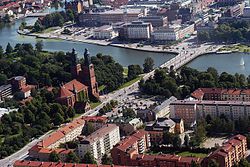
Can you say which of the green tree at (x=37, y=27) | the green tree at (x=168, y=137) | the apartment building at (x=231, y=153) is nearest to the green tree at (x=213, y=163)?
the apartment building at (x=231, y=153)

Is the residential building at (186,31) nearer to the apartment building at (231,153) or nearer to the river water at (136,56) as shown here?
the river water at (136,56)

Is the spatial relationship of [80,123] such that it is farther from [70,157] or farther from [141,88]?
[141,88]

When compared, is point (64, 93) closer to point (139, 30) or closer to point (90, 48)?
point (90, 48)

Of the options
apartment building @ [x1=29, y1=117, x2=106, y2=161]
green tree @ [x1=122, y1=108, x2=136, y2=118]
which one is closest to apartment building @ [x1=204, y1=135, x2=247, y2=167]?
apartment building @ [x1=29, y1=117, x2=106, y2=161]

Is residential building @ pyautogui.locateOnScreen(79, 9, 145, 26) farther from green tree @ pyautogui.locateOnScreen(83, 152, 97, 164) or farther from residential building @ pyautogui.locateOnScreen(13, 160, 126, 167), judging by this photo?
residential building @ pyautogui.locateOnScreen(13, 160, 126, 167)

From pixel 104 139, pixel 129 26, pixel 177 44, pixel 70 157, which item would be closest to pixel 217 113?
pixel 104 139
